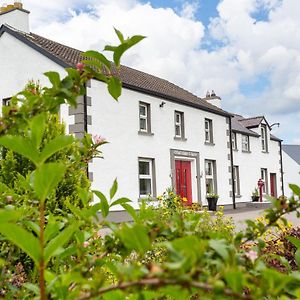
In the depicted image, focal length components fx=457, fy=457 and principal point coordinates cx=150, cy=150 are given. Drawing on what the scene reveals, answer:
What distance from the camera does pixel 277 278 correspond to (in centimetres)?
77

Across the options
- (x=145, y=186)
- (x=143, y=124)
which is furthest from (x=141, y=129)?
(x=145, y=186)

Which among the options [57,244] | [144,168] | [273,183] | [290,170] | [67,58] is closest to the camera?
[57,244]

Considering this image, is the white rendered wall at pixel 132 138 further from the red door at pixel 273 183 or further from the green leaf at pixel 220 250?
the green leaf at pixel 220 250

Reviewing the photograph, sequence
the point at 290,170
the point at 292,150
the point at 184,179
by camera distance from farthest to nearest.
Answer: the point at 292,150 < the point at 290,170 < the point at 184,179

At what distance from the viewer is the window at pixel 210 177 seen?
2166 cm

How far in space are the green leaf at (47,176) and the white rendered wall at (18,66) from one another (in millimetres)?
14371

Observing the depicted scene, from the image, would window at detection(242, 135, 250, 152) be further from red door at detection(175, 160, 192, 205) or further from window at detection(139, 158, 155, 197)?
window at detection(139, 158, 155, 197)

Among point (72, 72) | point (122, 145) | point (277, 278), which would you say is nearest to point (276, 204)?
point (277, 278)

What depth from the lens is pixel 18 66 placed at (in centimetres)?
1581

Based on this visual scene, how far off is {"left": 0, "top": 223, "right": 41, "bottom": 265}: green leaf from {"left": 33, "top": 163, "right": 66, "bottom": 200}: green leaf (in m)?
0.09

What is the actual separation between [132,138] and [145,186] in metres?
2.00

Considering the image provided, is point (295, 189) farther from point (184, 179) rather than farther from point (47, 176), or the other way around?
point (184, 179)

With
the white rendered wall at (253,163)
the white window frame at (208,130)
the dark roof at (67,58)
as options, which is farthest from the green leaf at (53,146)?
the white rendered wall at (253,163)

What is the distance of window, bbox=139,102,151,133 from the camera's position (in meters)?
17.8
